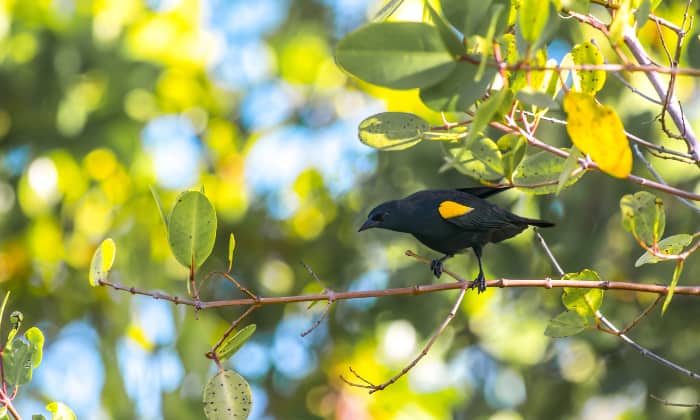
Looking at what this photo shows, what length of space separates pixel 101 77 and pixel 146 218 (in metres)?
1.08

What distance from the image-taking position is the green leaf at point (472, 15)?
6.00 feet

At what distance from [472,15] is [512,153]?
550 millimetres

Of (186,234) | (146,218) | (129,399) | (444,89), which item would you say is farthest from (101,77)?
(444,89)

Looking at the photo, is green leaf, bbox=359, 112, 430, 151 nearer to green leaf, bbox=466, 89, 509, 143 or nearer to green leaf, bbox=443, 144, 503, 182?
green leaf, bbox=443, 144, 503, 182

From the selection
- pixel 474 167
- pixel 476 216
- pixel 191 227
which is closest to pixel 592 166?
pixel 474 167

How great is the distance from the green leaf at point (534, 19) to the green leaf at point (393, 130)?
545 millimetres

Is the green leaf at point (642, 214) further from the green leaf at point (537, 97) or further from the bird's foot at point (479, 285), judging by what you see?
the bird's foot at point (479, 285)

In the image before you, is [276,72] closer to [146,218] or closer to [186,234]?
[146,218]

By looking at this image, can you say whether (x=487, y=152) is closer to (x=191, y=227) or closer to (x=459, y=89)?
(x=459, y=89)

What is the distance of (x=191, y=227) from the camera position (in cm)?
234

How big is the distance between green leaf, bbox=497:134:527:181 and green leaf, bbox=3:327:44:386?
4.23 feet

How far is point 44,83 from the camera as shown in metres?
6.45

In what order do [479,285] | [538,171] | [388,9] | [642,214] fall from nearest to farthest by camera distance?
[642,214]
[388,9]
[538,171]
[479,285]

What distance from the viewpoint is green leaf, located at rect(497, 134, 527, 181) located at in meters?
2.27
